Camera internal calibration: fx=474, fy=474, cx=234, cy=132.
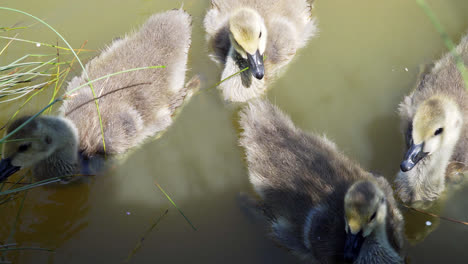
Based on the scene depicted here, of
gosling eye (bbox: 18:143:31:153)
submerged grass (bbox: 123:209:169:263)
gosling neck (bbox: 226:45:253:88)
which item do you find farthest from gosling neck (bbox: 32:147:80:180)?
gosling neck (bbox: 226:45:253:88)

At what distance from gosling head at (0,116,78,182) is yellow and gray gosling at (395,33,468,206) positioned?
223 centimetres

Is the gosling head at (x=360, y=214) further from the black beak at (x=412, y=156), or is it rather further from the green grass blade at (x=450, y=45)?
the green grass blade at (x=450, y=45)

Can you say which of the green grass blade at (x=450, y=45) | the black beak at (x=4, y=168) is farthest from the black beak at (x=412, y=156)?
the black beak at (x=4, y=168)

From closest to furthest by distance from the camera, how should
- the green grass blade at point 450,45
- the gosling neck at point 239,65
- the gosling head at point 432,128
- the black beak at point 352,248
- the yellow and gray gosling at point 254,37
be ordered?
the green grass blade at point 450,45 < the black beak at point 352,248 < the gosling head at point 432,128 < the yellow and gray gosling at point 254,37 < the gosling neck at point 239,65

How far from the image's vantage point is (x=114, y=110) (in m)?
3.39

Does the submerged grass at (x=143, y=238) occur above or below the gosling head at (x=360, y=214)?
below

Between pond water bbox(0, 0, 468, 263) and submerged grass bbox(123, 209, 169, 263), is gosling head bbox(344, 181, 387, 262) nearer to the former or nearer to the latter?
pond water bbox(0, 0, 468, 263)

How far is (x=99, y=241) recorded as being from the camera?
317 cm

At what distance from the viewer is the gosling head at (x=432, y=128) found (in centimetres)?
278

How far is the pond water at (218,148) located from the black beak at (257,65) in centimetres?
40

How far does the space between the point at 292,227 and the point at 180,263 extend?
759 millimetres

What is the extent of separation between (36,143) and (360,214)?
2.15m

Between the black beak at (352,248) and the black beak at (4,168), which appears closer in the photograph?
the black beak at (352,248)

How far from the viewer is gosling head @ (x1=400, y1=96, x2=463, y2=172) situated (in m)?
2.78
